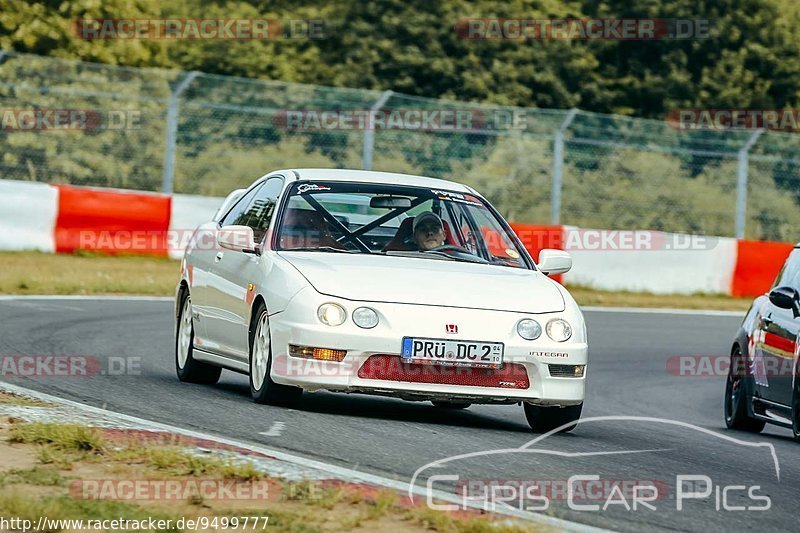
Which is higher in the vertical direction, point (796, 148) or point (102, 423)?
point (796, 148)

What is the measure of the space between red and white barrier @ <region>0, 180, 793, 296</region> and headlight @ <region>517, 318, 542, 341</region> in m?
14.8

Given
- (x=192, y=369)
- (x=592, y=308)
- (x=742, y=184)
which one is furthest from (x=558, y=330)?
(x=742, y=184)

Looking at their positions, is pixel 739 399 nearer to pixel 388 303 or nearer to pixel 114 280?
pixel 388 303

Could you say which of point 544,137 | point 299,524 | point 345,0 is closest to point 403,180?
point 299,524

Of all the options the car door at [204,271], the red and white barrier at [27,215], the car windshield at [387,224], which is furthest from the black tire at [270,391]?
the red and white barrier at [27,215]

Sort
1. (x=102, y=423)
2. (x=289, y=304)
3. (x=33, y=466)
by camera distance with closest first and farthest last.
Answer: (x=33, y=466) → (x=102, y=423) → (x=289, y=304)

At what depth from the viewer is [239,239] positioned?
9.88 m

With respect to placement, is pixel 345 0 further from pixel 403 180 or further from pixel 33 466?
pixel 33 466

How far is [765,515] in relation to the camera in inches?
272

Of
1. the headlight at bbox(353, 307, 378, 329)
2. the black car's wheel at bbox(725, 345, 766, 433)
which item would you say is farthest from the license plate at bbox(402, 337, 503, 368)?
the black car's wheel at bbox(725, 345, 766, 433)

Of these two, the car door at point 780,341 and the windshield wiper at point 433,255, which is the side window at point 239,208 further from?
the car door at point 780,341

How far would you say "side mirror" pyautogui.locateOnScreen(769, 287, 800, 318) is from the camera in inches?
432

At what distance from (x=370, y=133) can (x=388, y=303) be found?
17.4m

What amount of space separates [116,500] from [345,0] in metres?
39.2
